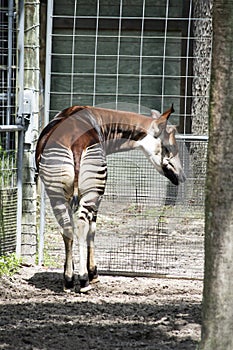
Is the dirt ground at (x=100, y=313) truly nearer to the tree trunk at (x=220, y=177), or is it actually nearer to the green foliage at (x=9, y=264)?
the green foliage at (x=9, y=264)


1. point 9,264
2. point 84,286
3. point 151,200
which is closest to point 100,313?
point 84,286

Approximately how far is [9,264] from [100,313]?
5.02 feet

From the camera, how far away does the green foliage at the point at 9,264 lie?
22.4 ft

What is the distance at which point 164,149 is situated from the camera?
6.96 meters

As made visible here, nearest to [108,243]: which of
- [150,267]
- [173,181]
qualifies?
[150,267]

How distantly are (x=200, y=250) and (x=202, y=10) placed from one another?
124 inches

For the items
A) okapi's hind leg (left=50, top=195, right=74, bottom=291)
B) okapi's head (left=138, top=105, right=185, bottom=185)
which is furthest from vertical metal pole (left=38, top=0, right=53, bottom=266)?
okapi's head (left=138, top=105, right=185, bottom=185)

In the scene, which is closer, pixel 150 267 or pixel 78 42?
pixel 150 267

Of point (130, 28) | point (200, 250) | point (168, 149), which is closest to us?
point (168, 149)

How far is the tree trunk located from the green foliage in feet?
10.2

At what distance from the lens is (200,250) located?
7.92m

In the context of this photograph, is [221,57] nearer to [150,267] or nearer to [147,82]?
[150,267]

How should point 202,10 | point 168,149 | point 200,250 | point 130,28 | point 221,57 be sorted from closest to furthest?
point 221,57 < point 168,149 < point 200,250 < point 202,10 < point 130,28

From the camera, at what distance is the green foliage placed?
6832mm
